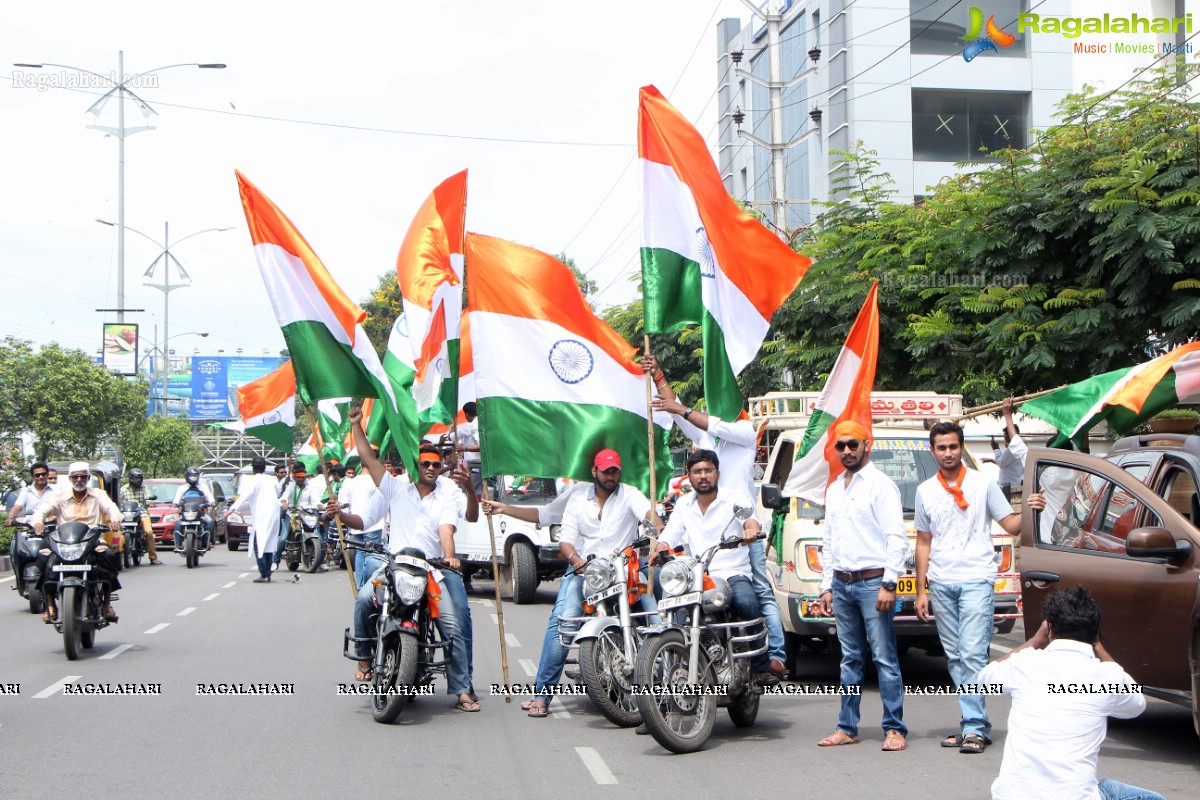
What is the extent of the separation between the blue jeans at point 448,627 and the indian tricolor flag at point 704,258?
2200mm

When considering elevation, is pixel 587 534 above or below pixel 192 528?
above

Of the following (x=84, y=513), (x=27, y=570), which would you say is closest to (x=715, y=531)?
(x=84, y=513)

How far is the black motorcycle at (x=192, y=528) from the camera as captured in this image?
962 inches

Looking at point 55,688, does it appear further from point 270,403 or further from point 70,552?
point 270,403

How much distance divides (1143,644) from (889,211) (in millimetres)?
13313

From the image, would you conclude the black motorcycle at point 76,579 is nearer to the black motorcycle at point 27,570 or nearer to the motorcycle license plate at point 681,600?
Result: the black motorcycle at point 27,570

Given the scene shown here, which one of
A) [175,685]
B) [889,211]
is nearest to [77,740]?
[175,685]

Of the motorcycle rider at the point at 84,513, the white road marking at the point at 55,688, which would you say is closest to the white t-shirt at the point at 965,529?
the white road marking at the point at 55,688

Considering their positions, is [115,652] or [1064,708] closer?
[1064,708]

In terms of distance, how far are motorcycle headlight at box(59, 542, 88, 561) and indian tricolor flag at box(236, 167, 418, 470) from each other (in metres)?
3.59

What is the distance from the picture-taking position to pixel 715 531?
812 cm

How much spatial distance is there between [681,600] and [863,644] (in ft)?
3.65

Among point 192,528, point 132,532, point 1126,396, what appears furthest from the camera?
point 192,528

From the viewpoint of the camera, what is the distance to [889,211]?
19562mm
